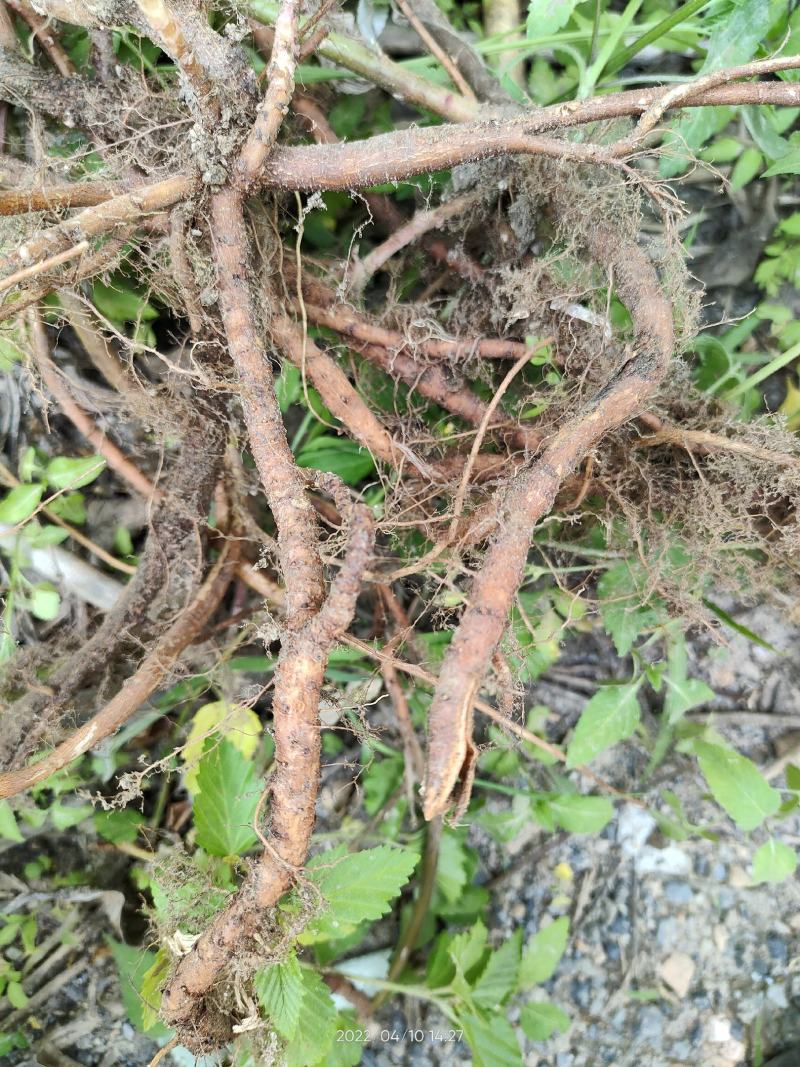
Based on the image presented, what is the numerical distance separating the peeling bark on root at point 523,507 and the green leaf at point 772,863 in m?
0.70

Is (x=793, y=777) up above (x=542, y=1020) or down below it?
above

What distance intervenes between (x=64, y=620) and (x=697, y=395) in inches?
40.1

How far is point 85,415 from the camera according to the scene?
39.9 inches

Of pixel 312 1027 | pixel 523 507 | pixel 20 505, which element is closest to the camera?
pixel 523 507

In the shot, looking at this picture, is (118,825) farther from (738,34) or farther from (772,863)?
(738,34)

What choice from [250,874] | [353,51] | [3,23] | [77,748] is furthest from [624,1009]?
[3,23]

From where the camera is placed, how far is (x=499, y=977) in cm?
105

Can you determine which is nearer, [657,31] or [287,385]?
[657,31]

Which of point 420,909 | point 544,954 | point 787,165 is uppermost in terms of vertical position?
point 787,165

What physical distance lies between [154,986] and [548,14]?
1.29 meters

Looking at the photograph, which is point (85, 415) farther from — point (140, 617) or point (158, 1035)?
point (158, 1035)

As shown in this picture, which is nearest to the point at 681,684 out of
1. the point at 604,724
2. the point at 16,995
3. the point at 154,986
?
the point at 604,724

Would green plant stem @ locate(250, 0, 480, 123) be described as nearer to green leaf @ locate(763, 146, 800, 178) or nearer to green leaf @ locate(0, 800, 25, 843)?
green leaf @ locate(763, 146, 800, 178)

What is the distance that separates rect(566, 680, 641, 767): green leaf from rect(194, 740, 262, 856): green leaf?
0.46m
